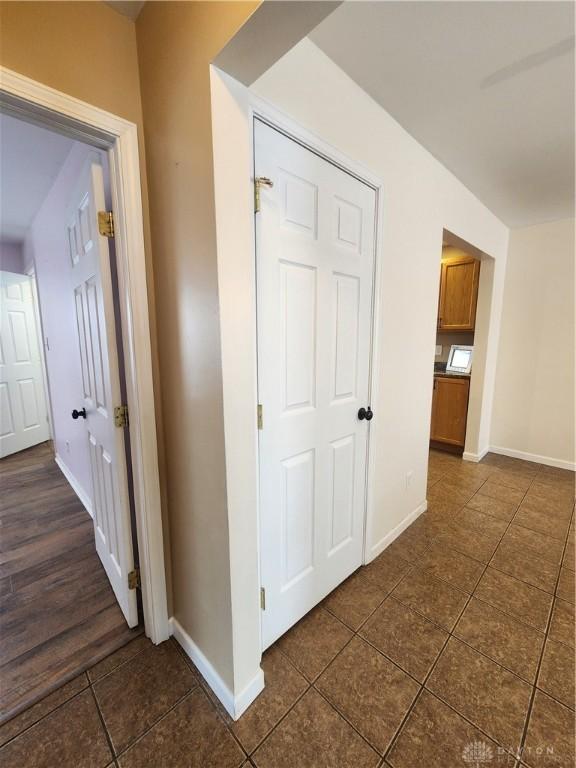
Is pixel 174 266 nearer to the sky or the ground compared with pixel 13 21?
nearer to the ground

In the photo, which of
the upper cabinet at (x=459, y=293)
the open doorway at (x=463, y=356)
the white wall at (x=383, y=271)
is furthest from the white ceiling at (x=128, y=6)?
the upper cabinet at (x=459, y=293)

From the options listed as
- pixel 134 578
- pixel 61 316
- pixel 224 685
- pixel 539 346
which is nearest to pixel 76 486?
pixel 61 316

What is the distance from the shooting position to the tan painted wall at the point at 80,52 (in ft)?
2.98

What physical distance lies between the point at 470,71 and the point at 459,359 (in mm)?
2952

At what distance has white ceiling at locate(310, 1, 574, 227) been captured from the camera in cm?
114

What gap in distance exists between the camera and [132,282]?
1192mm

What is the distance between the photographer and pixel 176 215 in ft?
3.55

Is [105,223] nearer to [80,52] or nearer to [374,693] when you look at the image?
[80,52]

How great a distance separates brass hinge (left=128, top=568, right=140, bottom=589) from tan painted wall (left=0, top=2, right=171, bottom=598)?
126cm

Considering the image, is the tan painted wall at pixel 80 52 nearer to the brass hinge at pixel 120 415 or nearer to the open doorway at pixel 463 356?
the brass hinge at pixel 120 415

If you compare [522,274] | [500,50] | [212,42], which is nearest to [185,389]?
[212,42]

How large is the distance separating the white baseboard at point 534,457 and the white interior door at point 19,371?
5.58 metres

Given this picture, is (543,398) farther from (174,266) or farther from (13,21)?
(13,21)

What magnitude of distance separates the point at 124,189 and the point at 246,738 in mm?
1968
